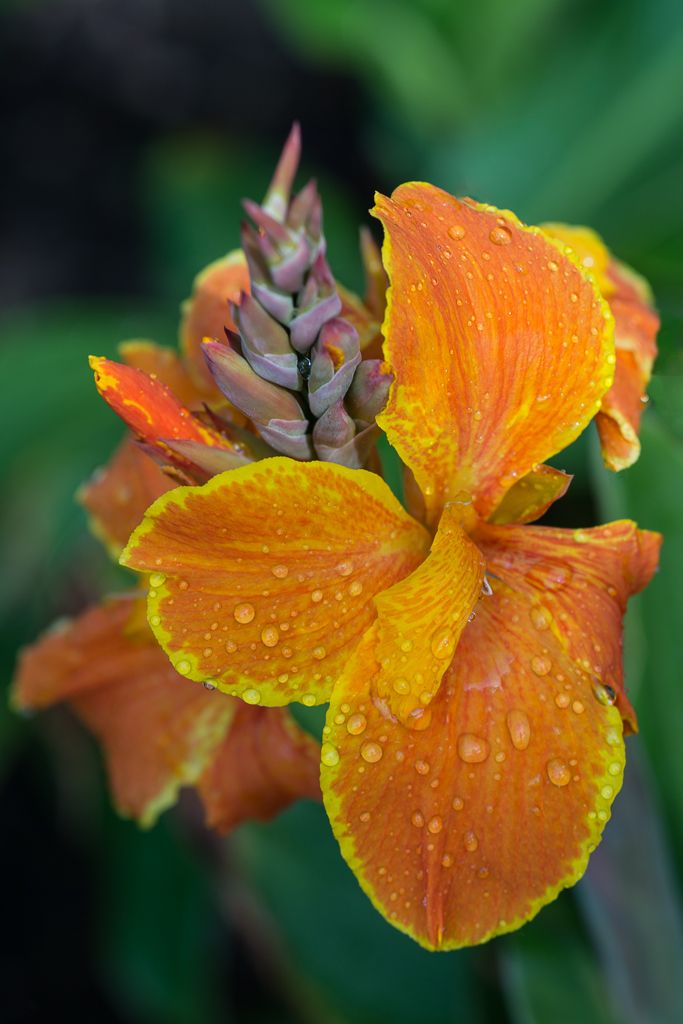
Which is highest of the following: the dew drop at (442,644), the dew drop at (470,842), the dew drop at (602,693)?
the dew drop at (602,693)

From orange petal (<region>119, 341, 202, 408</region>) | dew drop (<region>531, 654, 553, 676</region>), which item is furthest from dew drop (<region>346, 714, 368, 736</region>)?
orange petal (<region>119, 341, 202, 408</region>)

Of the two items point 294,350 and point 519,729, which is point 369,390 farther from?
point 519,729

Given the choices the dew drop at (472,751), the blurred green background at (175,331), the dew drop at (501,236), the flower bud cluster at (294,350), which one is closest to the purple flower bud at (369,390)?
the flower bud cluster at (294,350)

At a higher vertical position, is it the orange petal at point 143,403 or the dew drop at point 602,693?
the dew drop at point 602,693

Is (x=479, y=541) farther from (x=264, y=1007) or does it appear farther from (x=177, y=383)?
(x=264, y=1007)

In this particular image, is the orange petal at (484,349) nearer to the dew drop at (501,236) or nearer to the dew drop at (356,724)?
the dew drop at (501,236)

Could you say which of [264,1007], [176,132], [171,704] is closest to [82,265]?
[176,132]
